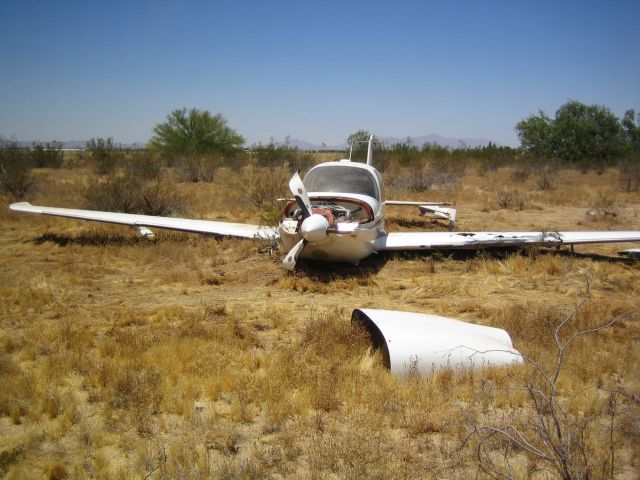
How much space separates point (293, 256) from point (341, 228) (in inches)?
38.7

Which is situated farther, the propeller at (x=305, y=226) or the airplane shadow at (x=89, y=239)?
the airplane shadow at (x=89, y=239)

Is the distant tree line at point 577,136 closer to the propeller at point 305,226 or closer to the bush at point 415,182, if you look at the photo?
the bush at point 415,182

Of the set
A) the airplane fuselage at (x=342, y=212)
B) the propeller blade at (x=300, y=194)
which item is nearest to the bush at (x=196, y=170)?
the airplane fuselage at (x=342, y=212)

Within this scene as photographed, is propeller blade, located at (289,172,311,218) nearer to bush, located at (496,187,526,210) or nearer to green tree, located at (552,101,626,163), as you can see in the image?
bush, located at (496,187,526,210)

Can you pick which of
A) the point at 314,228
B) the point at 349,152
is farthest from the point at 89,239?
the point at 349,152

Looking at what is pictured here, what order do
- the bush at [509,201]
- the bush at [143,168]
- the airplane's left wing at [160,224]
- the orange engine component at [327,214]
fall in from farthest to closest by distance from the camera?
the bush at [143,168], the bush at [509,201], the airplane's left wing at [160,224], the orange engine component at [327,214]

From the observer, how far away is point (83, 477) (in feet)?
9.80

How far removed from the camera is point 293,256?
739 centimetres

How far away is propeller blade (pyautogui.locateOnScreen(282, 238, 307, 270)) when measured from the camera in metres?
7.37

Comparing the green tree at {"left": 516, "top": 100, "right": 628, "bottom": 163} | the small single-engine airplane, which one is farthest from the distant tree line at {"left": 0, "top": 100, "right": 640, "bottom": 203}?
the small single-engine airplane

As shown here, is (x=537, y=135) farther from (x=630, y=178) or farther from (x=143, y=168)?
(x=143, y=168)

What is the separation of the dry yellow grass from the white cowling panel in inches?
6.1

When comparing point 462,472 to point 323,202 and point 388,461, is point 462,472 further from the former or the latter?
point 323,202

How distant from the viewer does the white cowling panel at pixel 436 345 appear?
448cm
